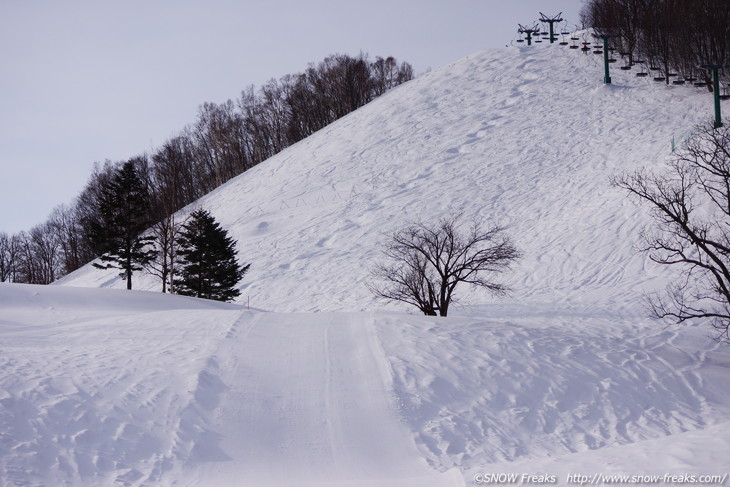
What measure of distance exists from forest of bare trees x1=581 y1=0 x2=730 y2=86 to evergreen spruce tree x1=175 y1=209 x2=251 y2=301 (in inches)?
1678

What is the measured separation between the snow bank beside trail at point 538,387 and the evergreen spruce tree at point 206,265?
1597cm

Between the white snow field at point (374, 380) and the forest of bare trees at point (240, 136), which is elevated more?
the forest of bare trees at point (240, 136)

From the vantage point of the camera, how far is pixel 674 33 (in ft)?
181

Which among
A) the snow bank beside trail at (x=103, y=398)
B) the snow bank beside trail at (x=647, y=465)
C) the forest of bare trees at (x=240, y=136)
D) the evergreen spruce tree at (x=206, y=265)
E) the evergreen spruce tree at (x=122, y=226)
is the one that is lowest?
the snow bank beside trail at (x=647, y=465)

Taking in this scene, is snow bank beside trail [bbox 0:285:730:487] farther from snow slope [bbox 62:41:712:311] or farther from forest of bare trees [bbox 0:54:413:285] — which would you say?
forest of bare trees [bbox 0:54:413:285]

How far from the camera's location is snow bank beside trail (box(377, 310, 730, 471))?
12.2 metres

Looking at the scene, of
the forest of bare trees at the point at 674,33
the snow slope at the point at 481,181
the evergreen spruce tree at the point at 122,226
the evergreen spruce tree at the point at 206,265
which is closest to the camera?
the snow slope at the point at 481,181

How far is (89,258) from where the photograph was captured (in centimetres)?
7006

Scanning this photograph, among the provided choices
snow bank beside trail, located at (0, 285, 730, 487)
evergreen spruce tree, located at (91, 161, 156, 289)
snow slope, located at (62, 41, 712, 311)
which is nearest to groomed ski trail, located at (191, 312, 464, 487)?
snow bank beside trail, located at (0, 285, 730, 487)

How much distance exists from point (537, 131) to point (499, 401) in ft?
128

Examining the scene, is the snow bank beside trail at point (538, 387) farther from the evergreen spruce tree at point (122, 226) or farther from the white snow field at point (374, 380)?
the evergreen spruce tree at point (122, 226)

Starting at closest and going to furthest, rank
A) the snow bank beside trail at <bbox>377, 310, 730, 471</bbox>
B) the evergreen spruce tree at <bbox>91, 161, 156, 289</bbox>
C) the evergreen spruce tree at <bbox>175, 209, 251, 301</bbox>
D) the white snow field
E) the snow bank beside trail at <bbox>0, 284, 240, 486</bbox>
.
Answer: the snow bank beside trail at <bbox>0, 284, 240, 486</bbox> → the white snow field → the snow bank beside trail at <bbox>377, 310, 730, 471</bbox> → the evergreen spruce tree at <bbox>175, 209, 251, 301</bbox> → the evergreen spruce tree at <bbox>91, 161, 156, 289</bbox>

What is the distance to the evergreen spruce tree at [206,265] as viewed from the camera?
31.8 metres

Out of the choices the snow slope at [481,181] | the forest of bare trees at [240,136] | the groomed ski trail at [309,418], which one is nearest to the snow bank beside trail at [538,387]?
the groomed ski trail at [309,418]
